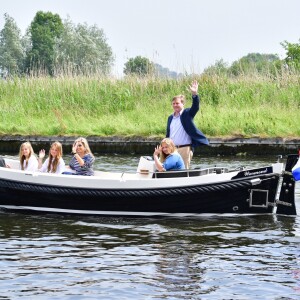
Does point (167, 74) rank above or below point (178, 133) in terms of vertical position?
above

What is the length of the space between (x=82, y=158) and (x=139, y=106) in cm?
1113

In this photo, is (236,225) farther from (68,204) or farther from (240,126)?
(240,126)

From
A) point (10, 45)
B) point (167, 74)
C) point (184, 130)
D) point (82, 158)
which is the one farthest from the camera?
point (10, 45)

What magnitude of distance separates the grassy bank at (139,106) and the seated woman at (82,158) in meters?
9.03

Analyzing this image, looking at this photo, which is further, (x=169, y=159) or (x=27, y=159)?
(x=27, y=159)

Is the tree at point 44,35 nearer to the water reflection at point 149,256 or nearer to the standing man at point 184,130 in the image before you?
the standing man at point 184,130

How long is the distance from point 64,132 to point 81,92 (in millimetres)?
1980

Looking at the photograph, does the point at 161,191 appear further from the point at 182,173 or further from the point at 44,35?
the point at 44,35

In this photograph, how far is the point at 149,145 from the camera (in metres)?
22.4

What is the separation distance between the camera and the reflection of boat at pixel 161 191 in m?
13.3

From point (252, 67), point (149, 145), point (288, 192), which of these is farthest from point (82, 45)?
point (288, 192)

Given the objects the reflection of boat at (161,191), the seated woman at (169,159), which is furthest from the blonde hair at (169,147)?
the reflection of boat at (161,191)

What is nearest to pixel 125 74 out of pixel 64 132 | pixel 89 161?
pixel 64 132

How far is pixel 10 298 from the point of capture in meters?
9.45
